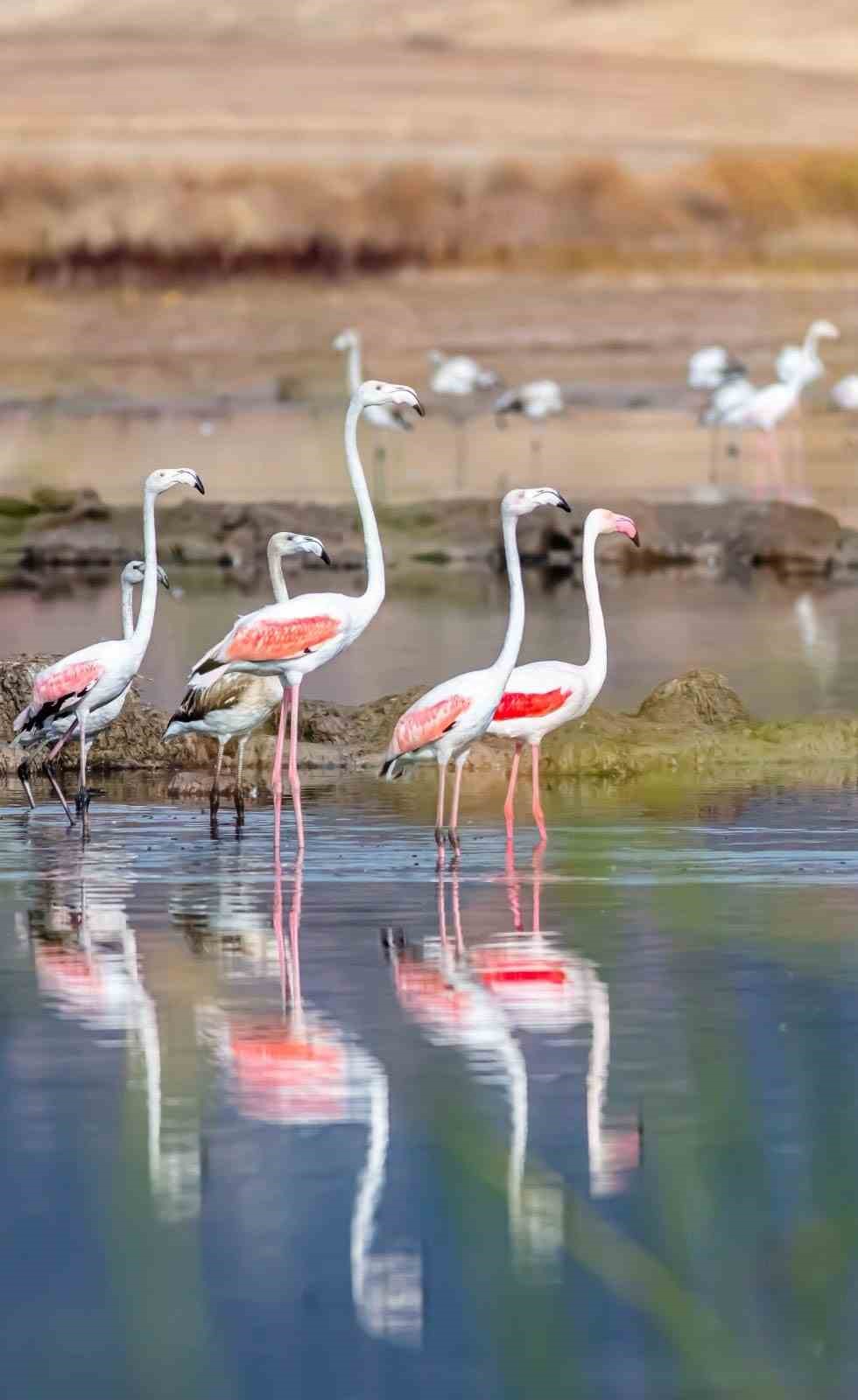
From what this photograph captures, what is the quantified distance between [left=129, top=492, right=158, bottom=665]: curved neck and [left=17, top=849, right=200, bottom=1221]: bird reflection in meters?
1.58

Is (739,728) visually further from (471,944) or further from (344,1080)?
(344,1080)

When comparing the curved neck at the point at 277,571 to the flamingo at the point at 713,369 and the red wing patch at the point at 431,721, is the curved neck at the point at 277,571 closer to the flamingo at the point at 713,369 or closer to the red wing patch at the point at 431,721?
the red wing patch at the point at 431,721

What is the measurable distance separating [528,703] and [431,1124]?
576 cm

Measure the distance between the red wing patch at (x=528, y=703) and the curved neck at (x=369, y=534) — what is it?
74cm

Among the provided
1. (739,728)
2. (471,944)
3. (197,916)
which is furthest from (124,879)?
(739,728)

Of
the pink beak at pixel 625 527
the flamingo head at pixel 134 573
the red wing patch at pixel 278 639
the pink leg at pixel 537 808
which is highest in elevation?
the pink beak at pixel 625 527

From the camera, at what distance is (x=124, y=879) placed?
1236cm

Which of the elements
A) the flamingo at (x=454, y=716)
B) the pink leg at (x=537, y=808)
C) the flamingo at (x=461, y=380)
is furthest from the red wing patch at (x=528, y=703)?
the flamingo at (x=461, y=380)

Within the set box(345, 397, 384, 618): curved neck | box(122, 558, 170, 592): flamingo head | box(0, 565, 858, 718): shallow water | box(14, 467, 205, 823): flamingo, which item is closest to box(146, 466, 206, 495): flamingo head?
box(14, 467, 205, 823): flamingo

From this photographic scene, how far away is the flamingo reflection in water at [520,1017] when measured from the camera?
734 centimetres

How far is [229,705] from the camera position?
14578mm

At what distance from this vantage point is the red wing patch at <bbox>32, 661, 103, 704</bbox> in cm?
1427

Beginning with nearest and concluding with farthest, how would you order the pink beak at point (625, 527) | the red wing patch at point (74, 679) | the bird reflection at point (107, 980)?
the bird reflection at point (107, 980) → the pink beak at point (625, 527) → the red wing patch at point (74, 679)

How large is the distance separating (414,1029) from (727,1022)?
944 millimetres
